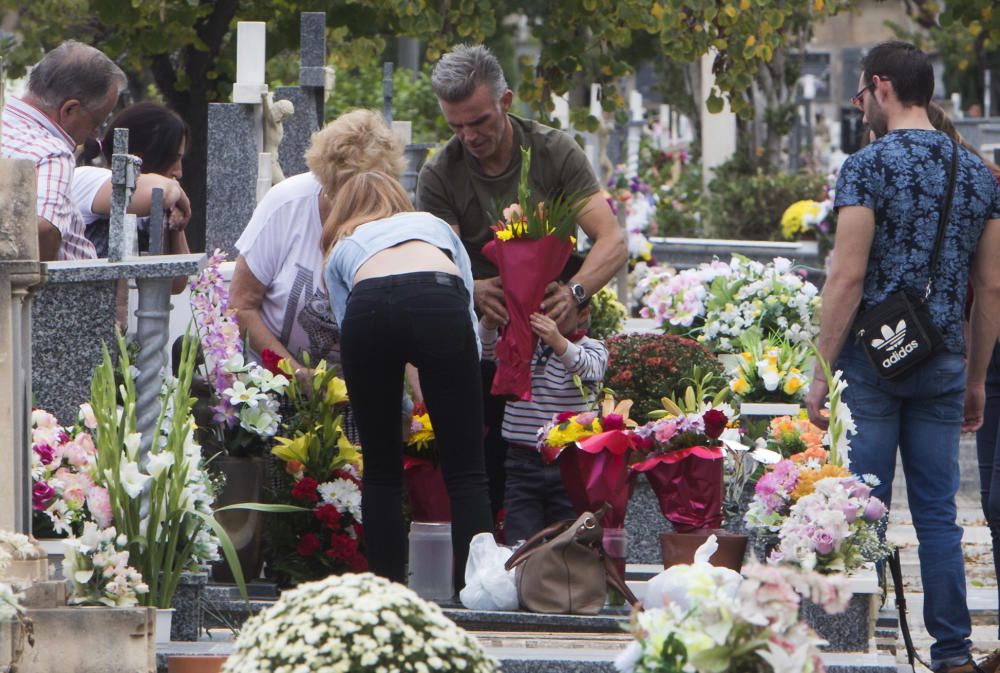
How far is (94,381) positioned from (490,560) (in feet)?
3.91

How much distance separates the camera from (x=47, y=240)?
5.19 metres

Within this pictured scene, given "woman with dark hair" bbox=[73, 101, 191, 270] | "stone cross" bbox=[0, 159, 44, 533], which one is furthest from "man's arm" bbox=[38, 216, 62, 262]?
"stone cross" bbox=[0, 159, 44, 533]

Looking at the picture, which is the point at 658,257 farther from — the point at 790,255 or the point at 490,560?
the point at 490,560

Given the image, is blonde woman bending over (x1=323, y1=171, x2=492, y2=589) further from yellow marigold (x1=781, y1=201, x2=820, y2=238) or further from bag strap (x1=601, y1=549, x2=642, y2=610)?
yellow marigold (x1=781, y1=201, x2=820, y2=238)

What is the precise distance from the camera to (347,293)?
5.06 m

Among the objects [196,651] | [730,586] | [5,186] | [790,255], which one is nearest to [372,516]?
[196,651]

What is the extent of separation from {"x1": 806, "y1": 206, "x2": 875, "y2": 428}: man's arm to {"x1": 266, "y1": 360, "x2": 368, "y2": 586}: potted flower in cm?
147

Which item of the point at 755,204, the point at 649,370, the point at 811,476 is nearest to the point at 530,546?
the point at 811,476

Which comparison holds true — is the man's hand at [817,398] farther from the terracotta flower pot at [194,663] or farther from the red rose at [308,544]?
the terracotta flower pot at [194,663]

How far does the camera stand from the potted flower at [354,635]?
3096mm

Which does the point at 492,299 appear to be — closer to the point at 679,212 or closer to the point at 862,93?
the point at 862,93

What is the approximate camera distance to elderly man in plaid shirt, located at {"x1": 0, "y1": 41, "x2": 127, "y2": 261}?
210 inches

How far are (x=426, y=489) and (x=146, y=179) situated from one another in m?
1.49

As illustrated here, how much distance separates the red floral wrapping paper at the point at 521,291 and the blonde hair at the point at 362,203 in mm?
407
